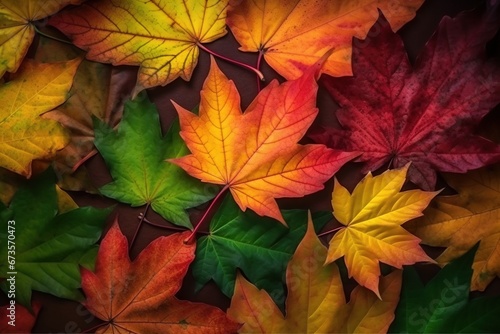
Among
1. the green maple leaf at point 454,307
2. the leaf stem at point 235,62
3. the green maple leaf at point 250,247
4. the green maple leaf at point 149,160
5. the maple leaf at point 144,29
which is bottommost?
the green maple leaf at point 454,307

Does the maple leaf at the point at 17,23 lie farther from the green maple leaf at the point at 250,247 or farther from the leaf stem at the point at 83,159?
the green maple leaf at the point at 250,247

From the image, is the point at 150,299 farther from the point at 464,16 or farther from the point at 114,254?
the point at 464,16

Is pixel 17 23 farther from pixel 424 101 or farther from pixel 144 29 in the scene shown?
pixel 424 101

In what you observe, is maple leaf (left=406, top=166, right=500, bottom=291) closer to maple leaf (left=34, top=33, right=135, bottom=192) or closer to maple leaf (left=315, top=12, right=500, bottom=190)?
Answer: maple leaf (left=315, top=12, right=500, bottom=190)

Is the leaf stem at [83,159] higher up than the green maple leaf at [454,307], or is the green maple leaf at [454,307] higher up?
the leaf stem at [83,159]

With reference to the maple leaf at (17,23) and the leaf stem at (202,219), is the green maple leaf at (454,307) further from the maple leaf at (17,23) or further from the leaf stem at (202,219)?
the maple leaf at (17,23)

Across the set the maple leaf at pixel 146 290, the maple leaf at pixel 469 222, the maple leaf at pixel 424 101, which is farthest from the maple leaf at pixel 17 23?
the maple leaf at pixel 469 222

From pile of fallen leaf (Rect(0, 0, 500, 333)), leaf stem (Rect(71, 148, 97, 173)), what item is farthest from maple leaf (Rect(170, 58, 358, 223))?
leaf stem (Rect(71, 148, 97, 173))

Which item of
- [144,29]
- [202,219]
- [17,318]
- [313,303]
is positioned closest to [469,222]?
[313,303]
